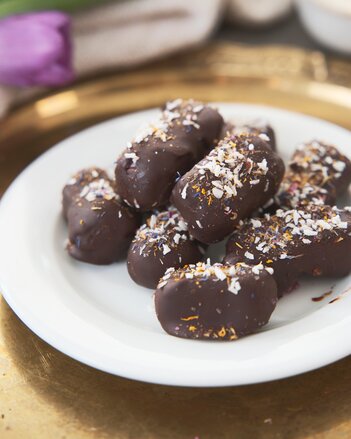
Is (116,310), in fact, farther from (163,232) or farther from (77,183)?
(77,183)

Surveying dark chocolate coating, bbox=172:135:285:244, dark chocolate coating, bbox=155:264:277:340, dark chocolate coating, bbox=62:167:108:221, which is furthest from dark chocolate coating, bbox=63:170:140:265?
dark chocolate coating, bbox=155:264:277:340

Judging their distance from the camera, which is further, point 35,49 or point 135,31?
point 135,31

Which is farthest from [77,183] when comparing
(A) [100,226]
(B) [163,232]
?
(B) [163,232]

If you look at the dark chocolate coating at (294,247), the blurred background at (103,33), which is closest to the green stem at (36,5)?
the blurred background at (103,33)

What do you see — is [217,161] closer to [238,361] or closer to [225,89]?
[238,361]

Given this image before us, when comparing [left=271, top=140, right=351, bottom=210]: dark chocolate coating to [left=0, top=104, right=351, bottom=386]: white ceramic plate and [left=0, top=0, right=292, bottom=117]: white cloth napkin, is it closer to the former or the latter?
[left=0, top=104, right=351, bottom=386]: white ceramic plate

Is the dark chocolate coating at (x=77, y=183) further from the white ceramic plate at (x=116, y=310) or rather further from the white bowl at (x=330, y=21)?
the white bowl at (x=330, y=21)
